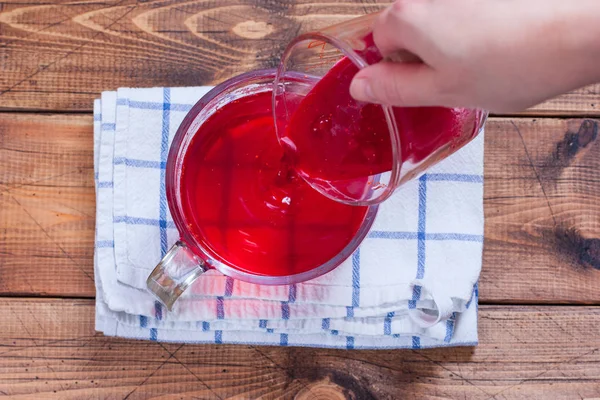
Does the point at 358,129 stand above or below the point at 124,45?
below

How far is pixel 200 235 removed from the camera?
24.8 inches

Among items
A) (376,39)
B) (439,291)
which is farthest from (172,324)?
(376,39)

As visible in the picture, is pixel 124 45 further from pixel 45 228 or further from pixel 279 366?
pixel 279 366

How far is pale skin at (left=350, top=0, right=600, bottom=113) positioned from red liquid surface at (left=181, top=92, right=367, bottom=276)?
225 mm

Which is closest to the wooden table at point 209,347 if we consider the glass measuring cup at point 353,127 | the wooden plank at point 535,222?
the wooden plank at point 535,222

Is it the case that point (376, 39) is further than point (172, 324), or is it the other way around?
point (172, 324)

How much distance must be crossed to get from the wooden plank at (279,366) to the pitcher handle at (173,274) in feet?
0.51

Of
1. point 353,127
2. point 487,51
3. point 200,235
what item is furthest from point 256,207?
point 487,51

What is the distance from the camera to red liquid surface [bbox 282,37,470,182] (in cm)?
46

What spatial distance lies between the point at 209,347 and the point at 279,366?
84mm

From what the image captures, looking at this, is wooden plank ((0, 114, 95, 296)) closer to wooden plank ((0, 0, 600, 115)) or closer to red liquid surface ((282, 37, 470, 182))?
wooden plank ((0, 0, 600, 115))

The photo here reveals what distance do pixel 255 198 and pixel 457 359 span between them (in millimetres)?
312

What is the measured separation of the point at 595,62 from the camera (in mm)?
406

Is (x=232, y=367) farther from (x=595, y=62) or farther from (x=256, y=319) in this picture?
(x=595, y=62)
